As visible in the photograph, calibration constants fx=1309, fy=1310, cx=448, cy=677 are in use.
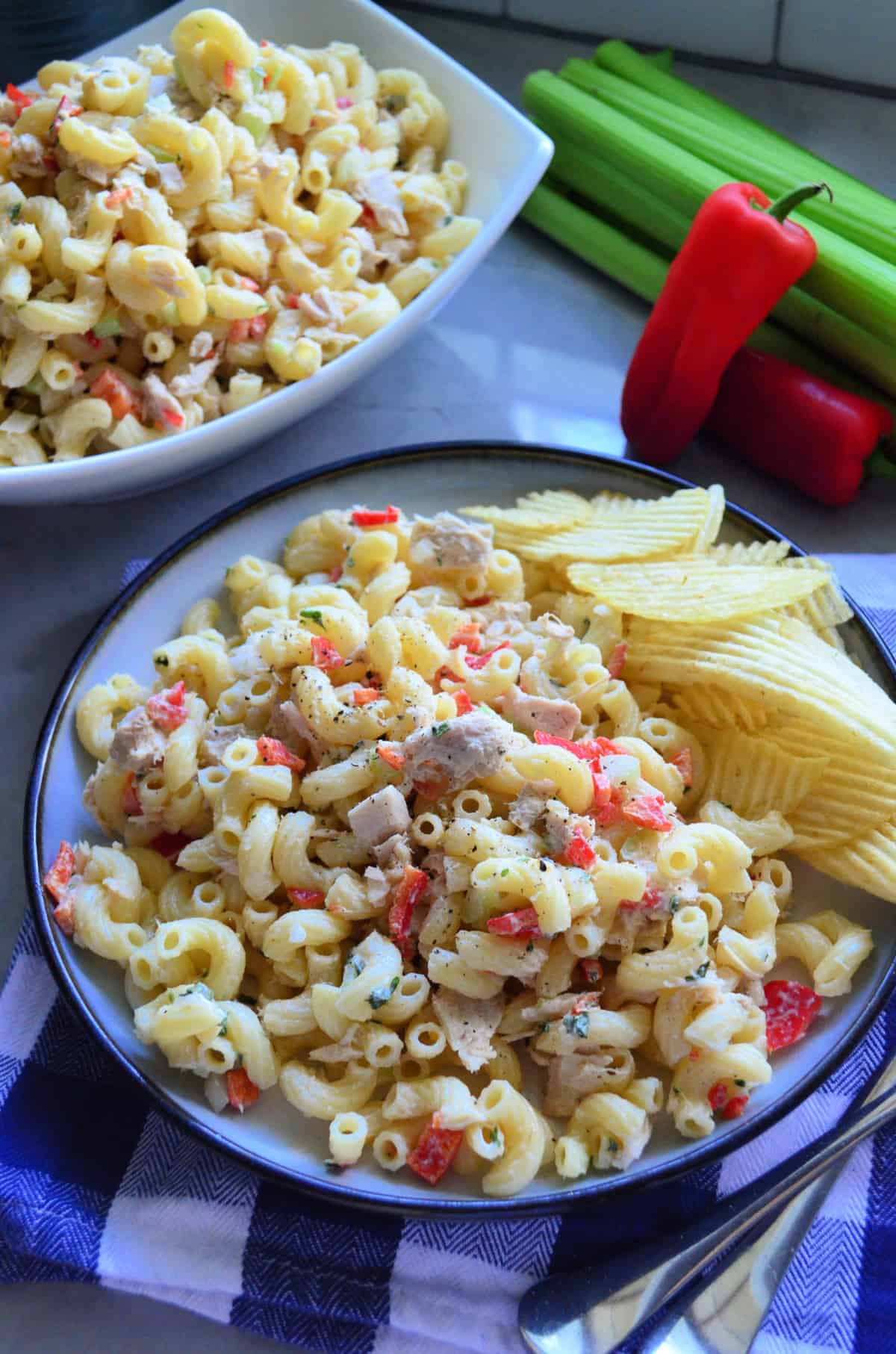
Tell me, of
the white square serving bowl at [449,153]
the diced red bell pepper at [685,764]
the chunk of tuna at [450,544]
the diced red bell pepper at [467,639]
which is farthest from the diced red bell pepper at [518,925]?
the white square serving bowl at [449,153]

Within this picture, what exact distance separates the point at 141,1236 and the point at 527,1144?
45 cm

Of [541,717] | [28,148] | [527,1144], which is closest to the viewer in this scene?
[527,1144]

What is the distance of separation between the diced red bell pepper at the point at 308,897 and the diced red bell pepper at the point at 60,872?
28 centimetres

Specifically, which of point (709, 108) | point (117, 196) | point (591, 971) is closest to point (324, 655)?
point (591, 971)

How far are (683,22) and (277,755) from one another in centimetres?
202

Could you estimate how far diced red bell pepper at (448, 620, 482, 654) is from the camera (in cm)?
173

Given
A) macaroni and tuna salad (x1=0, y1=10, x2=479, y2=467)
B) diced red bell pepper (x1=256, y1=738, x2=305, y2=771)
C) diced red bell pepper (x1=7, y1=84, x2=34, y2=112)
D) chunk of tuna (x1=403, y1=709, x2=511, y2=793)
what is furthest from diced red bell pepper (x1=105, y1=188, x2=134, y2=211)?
chunk of tuna (x1=403, y1=709, x2=511, y2=793)

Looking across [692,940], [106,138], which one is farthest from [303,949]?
[106,138]

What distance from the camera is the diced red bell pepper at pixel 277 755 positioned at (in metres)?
1.57

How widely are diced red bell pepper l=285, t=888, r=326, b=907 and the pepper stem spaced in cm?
128

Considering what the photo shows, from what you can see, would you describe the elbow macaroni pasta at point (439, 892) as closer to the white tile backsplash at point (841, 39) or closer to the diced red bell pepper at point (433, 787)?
the diced red bell pepper at point (433, 787)

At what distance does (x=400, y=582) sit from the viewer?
5.82 ft

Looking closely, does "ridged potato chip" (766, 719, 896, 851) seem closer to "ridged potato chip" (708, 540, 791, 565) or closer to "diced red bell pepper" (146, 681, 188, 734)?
"ridged potato chip" (708, 540, 791, 565)

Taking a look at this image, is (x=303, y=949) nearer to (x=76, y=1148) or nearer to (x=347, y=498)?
(x=76, y=1148)
